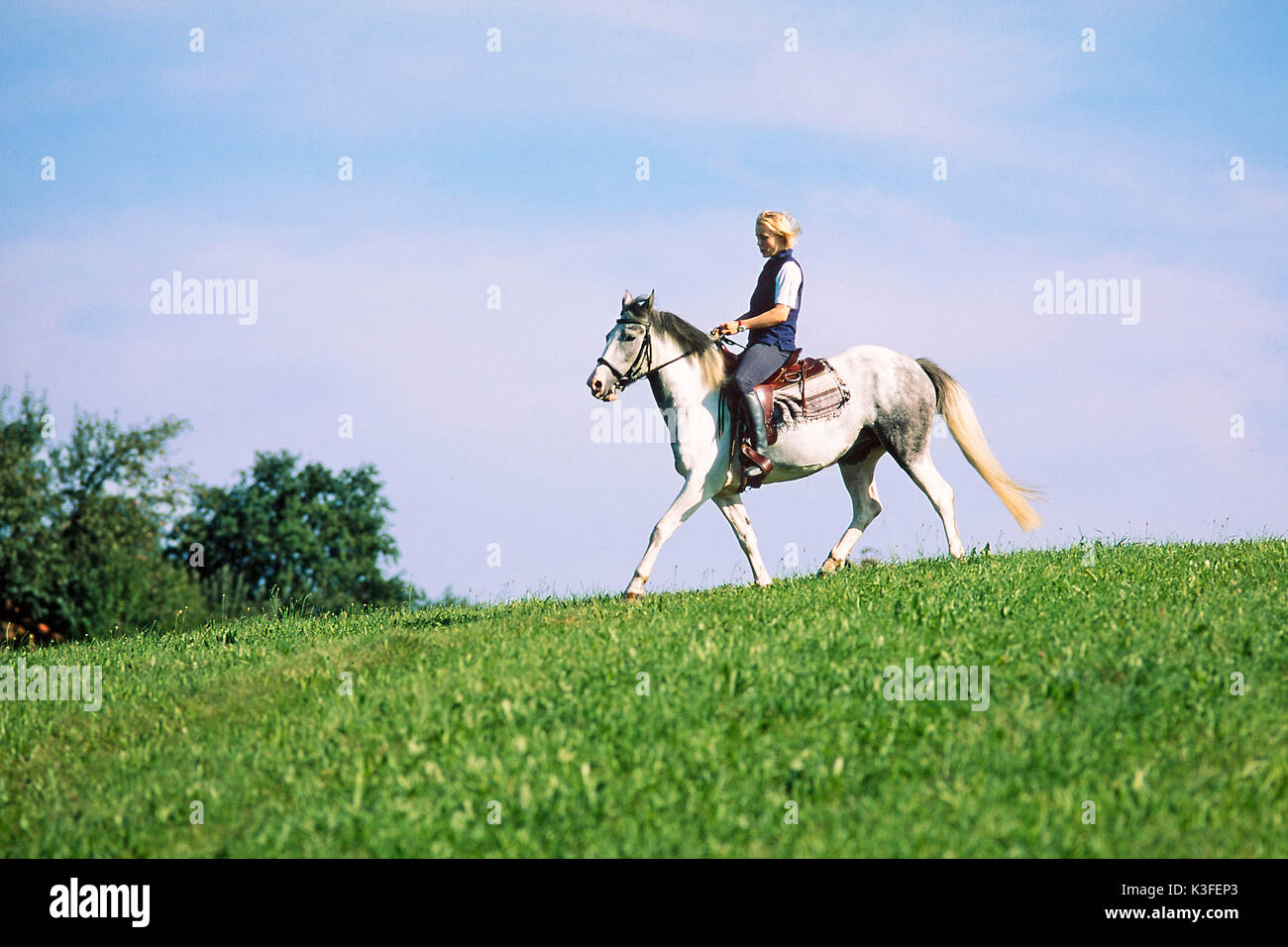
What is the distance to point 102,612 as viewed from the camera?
48.8m

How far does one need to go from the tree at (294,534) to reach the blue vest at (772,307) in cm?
5249

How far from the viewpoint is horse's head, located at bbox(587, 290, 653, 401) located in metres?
13.0

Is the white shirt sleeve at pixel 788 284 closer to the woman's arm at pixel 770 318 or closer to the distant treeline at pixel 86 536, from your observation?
the woman's arm at pixel 770 318

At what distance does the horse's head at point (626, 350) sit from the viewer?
13.0 m

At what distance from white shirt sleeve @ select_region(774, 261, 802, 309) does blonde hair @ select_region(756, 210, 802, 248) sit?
0.31m

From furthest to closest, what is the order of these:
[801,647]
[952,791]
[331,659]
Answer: [331,659]
[801,647]
[952,791]

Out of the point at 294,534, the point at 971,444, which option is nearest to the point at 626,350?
the point at 971,444

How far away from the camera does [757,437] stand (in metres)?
13.6

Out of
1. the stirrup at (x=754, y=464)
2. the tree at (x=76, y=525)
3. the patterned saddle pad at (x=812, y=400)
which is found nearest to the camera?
the stirrup at (x=754, y=464)

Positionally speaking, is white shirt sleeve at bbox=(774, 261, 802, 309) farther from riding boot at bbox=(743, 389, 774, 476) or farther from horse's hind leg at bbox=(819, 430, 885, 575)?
horse's hind leg at bbox=(819, 430, 885, 575)

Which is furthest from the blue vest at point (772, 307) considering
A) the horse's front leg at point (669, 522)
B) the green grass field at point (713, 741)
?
the green grass field at point (713, 741)
